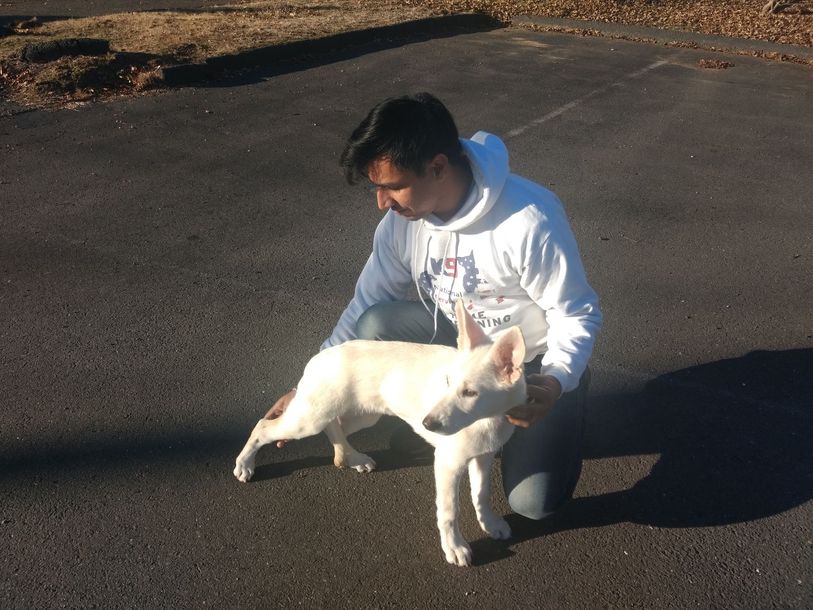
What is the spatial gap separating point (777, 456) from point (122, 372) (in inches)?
124

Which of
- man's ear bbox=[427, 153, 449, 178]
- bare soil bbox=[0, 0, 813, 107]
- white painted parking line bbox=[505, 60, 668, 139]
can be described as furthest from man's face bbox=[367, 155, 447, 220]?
bare soil bbox=[0, 0, 813, 107]

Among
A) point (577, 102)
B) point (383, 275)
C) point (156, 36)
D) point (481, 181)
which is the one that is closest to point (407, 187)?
point (481, 181)

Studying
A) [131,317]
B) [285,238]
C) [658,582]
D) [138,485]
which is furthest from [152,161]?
[658,582]

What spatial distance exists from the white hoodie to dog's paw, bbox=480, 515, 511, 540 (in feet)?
Result: 2.06

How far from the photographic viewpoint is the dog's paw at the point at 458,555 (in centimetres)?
Answer: 296

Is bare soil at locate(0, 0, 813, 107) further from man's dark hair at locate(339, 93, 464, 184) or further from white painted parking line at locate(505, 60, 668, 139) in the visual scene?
man's dark hair at locate(339, 93, 464, 184)

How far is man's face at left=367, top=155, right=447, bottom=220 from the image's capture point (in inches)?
108

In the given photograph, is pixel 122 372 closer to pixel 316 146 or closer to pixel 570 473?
pixel 570 473

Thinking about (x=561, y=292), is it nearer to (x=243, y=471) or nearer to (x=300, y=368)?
(x=243, y=471)

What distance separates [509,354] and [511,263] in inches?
27.1

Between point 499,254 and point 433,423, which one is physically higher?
point 499,254

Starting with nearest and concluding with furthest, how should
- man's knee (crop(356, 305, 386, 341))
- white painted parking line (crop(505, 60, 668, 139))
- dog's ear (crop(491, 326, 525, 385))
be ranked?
dog's ear (crop(491, 326, 525, 385)), man's knee (crop(356, 305, 386, 341)), white painted parking line (crop(505, 60, 668, 139))

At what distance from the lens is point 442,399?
8.09 feet

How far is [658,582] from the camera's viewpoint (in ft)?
9.62
